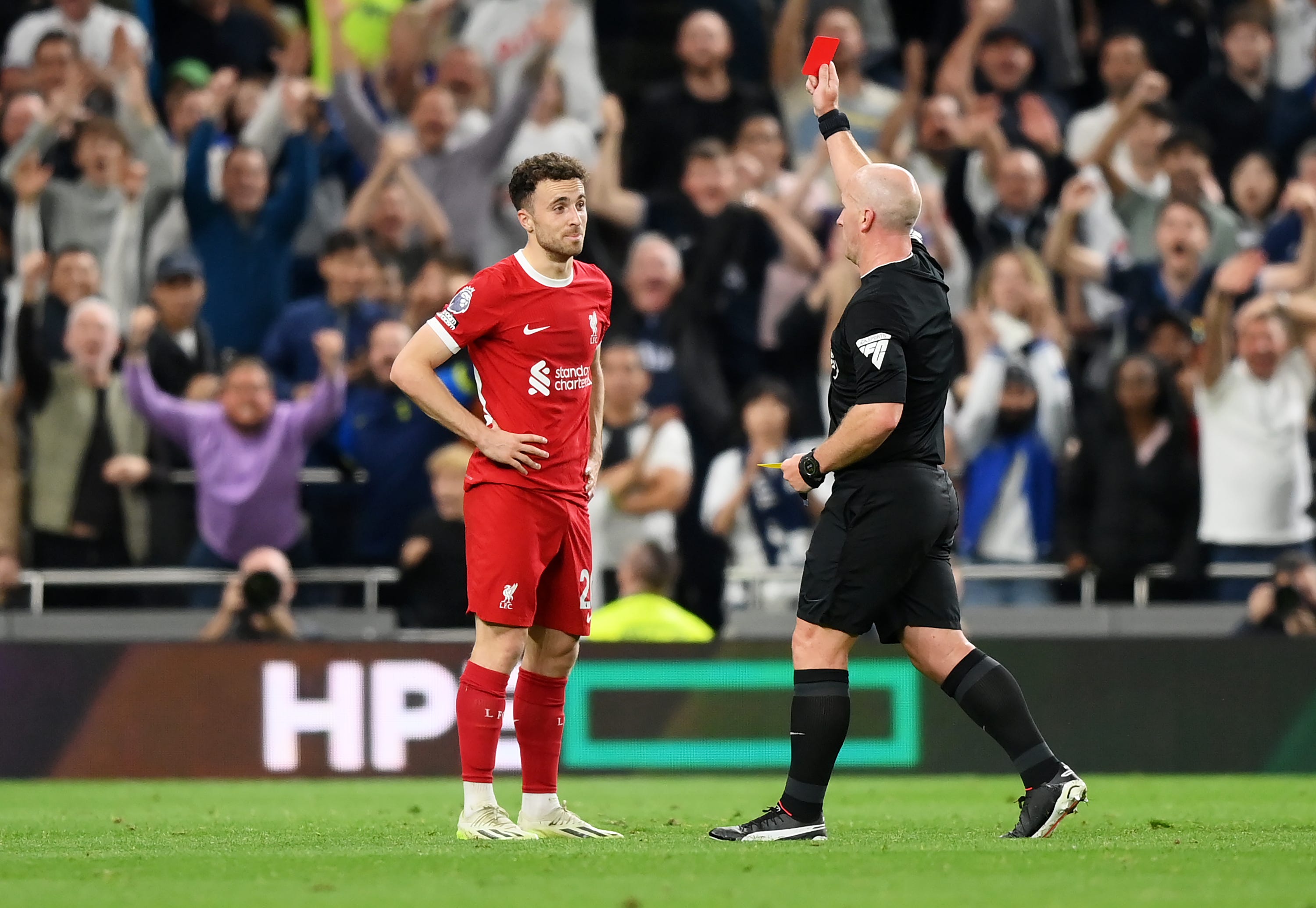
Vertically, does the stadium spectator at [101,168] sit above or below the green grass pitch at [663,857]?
above

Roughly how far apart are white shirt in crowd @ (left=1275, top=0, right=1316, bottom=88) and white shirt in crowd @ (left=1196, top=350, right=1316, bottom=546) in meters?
4.07

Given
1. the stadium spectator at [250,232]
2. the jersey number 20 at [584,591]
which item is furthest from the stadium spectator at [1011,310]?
the jersey number 20 at [584,591]

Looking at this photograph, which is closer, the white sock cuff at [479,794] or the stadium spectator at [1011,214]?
the white sock cuff at [479,794]

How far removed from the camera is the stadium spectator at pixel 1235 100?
15.2m

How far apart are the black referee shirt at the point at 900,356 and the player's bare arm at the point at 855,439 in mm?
44

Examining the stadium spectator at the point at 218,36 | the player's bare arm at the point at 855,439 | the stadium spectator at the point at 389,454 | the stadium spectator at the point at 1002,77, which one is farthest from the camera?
the stadium spectator at the point at 218,36

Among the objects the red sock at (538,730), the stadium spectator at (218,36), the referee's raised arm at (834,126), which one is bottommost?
the red sock at (538,730)

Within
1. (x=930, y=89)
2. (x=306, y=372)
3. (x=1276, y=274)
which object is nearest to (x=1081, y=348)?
(x=1276, y=274)

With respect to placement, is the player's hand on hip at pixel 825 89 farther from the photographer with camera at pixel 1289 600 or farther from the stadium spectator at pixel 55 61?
the stadium spectator at pixel 55 61

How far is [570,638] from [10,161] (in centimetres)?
859

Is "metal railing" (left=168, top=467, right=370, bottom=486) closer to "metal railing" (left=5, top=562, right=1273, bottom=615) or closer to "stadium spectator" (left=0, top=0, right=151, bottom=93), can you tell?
"metal railing" (left=5, top=562, right=1273, bottom=615)

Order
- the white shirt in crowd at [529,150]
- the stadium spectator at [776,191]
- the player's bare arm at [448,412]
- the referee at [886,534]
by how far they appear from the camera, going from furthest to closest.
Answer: the white shirt in crowd at [529,150], the stadium spectator at [776,191], the player's bare arm at [448,412], the referee at [886,534]

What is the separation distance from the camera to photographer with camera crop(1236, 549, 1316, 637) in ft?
37.9

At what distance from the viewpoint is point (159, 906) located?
5.18 metres
